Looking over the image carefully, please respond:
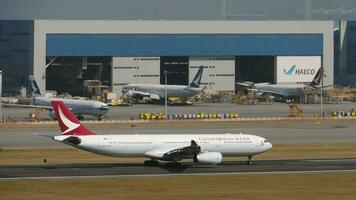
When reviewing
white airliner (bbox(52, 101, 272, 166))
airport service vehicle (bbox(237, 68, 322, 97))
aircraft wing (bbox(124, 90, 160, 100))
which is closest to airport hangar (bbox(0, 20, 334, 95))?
aircraft wing (bbox(124, 90, 160, 100))

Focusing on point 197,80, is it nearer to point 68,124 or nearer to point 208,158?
point 68,124

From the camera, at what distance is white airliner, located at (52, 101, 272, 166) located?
269 ft

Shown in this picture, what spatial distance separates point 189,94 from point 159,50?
1499cm

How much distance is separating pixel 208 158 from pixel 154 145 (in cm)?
509

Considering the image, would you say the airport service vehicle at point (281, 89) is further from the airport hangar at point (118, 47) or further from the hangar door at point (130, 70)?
the hangar door at point (130, 70)

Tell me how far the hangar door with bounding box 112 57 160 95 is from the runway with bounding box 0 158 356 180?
108527 millimetres

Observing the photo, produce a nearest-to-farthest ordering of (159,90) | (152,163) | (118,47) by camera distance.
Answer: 1. (152,163)
2. (159,90)
3. (118,47)

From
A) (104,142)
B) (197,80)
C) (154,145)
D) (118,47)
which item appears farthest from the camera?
(118,47)

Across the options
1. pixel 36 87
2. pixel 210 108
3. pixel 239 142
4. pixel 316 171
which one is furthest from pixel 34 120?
pixel 316 171

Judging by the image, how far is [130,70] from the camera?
19562 cm

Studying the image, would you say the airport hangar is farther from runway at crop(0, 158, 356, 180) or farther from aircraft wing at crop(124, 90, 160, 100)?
runway at crop(0, 158, 356, 180)

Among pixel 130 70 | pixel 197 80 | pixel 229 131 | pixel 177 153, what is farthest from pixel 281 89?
pixel 177 153

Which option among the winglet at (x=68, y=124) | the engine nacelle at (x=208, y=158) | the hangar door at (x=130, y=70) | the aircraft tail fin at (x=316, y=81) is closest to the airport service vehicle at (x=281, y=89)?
the aircraft tail fin at (x=316, y=81)

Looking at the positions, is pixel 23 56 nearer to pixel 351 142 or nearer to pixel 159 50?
pixel 159 50
